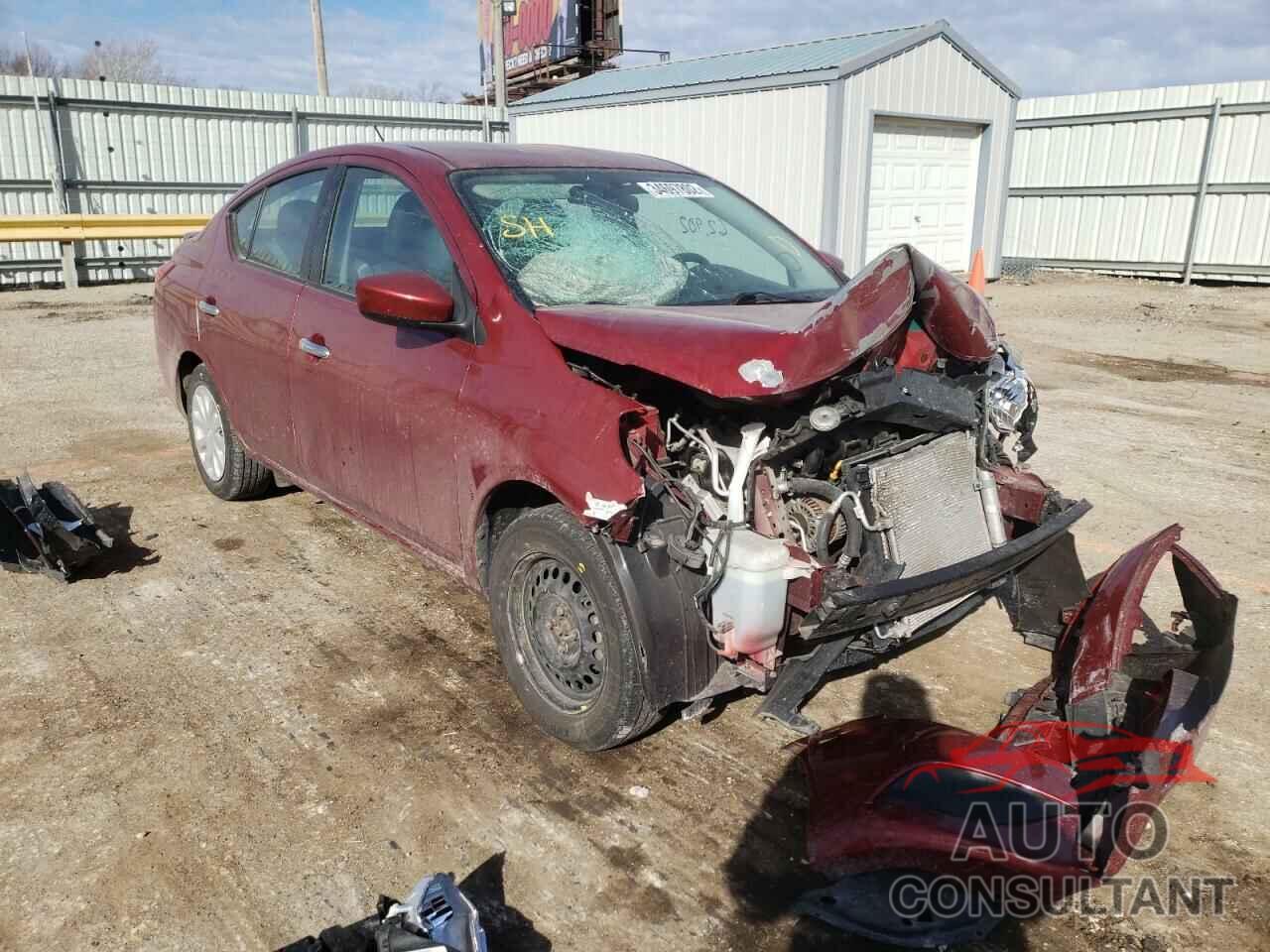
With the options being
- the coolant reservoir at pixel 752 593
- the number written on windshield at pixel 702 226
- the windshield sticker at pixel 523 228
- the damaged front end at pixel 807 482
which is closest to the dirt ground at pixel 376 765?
the damaged front end at pixel 807 482

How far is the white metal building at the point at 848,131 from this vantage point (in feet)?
43.8

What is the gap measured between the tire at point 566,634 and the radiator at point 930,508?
2.81ft

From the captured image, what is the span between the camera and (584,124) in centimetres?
1684

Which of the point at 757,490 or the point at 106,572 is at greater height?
the point at 757,490

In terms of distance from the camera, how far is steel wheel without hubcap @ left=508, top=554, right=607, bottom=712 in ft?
9.70

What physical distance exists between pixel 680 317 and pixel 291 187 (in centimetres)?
244

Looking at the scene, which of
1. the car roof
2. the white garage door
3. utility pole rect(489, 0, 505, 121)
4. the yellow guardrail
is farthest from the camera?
utility pole rect(489, 0, 505, 121)

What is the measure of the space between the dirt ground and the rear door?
2.26 feet

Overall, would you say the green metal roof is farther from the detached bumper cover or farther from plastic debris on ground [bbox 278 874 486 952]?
plastic debris on ground [bbox 278 874 486 952]

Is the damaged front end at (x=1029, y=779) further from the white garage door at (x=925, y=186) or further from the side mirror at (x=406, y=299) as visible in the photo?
the white garage door at (x=925, y=186)

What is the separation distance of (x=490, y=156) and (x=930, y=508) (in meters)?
2.16

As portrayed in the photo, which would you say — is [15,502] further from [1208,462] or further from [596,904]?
[1208,462]

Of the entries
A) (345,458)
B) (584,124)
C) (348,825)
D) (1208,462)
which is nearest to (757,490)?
(348,825)

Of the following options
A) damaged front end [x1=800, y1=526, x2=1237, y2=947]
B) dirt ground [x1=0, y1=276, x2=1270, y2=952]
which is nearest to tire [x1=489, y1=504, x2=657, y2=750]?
dirt ground [x1=0, y1=276, x2=1270, y2=952]
